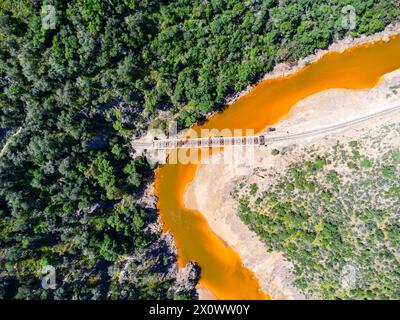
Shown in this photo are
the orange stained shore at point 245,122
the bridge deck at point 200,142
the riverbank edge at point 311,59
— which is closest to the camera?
the riverbank edge at point 311,59

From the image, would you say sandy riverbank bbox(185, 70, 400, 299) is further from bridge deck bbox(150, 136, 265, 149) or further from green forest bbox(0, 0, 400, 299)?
green forest bbox(0, 0, 400, 299)

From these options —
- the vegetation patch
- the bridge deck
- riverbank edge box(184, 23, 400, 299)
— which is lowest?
the vegetation patch

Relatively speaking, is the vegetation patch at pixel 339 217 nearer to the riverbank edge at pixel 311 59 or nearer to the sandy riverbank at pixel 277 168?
the sandy riverbank at pixel 277 168

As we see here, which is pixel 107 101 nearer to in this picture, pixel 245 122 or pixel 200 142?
pixel 200 142

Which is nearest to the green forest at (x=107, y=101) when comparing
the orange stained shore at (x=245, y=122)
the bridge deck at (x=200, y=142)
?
the orange stained shore at (x=245, y=122)

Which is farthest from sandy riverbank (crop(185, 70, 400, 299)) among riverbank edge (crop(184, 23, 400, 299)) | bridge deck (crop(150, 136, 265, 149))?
riverbank edge (crop(184, 23, 400, 299))

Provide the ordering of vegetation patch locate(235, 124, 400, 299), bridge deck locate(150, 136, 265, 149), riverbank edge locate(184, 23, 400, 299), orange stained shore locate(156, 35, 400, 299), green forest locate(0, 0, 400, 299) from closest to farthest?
green forest locate(0, 0, 400, 299), vegetation patch locate(235, 124, 400, 299), riverbank edge locate(184, 23, 400, 299), orange stained shore locate(156, 35, 400, 299), bridge deck locate(150, 136, 265, 149)
